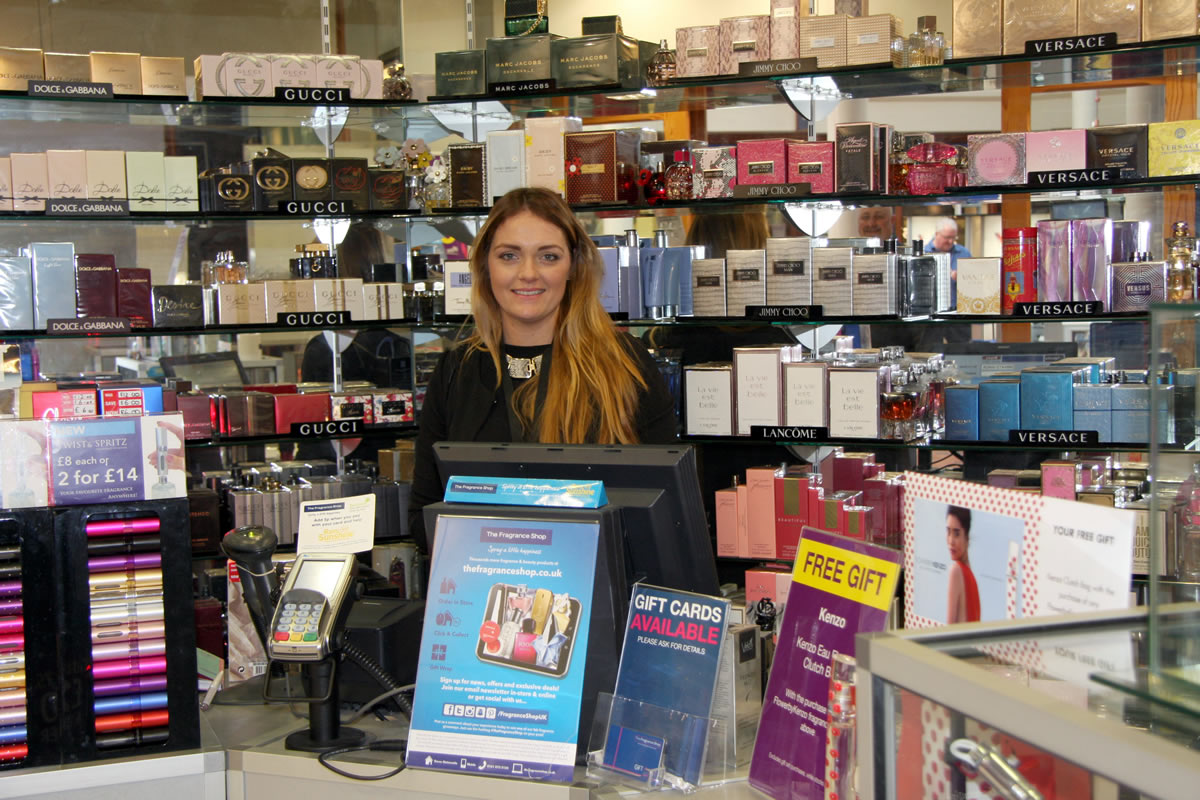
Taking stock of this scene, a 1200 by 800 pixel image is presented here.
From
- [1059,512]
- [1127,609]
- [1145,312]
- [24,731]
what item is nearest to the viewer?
[1127,609]

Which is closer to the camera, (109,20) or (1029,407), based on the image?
(1029,407)

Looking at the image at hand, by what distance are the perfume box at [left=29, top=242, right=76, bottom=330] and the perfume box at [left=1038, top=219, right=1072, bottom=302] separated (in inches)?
130

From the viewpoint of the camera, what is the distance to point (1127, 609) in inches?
50.3

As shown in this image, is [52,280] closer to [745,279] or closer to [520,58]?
[520,58]

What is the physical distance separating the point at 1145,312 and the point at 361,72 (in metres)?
2.91

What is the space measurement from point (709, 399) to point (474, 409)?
1.23 m

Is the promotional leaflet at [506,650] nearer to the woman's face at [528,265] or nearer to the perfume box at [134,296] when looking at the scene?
the woman's face at [528,265]

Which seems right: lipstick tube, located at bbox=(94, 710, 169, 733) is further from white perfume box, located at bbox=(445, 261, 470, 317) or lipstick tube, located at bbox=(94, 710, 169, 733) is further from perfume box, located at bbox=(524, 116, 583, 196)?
perfume box, located at bbox=(524, 116, 583, 196)

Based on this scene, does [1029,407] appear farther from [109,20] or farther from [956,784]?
[109,20]

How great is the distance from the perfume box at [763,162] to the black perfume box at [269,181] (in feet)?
5.65

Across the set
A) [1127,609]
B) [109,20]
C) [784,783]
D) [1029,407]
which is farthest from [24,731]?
[109,20]

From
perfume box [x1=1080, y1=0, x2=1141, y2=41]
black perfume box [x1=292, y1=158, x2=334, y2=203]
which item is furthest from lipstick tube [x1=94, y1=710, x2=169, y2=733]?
perfume box [x1=1080, y1=0, x2=1141, y2=41]

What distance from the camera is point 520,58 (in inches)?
171

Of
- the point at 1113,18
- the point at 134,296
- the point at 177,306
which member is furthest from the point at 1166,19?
the point at 134,296
